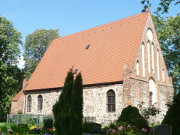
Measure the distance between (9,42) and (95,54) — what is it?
12.6 m

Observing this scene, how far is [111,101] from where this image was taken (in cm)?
2067

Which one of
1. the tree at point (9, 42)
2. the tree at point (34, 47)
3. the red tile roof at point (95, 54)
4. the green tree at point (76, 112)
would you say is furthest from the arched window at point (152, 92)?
the tree at point (34, 47)

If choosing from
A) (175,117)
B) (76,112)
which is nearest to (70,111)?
(76,112)

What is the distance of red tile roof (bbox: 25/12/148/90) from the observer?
2164 cm

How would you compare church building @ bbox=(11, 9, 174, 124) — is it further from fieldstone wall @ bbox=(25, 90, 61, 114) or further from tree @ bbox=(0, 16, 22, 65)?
tree @ bbox=(0, 16, 22, 65)

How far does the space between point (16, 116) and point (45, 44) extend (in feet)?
66.3

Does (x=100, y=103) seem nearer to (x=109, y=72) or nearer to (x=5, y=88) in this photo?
(x=109, y=72)

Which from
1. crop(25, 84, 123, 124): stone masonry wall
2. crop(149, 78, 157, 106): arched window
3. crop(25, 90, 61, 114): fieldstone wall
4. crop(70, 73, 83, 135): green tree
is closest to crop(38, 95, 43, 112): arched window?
crop(25, 90, 61, 114): fieldstone wall

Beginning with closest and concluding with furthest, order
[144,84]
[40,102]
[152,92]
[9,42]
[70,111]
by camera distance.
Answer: [70,111]
[144,84]
[152,92]
[40,102]
[9,42]

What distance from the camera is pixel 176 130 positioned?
37.8ft

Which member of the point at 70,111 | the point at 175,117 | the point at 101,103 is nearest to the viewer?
the point at 70,111

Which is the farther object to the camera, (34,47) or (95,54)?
(34,47)

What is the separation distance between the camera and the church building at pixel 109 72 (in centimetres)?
2048

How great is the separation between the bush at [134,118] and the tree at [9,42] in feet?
65.9
